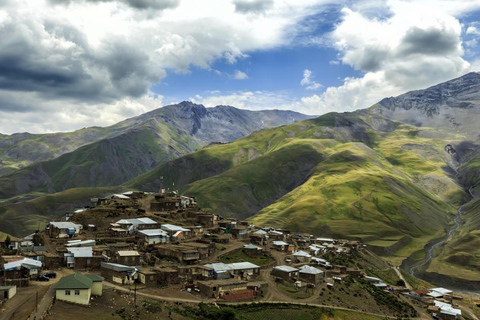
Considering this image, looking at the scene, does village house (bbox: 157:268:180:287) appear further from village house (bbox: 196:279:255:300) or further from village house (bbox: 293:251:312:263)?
village house (bbox: 293:251:312:263)

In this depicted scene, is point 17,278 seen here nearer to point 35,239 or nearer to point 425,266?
point 35,239

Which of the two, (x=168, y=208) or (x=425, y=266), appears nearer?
(x=168, y=208)

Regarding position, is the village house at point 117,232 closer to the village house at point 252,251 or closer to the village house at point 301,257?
the village house at point 252,251

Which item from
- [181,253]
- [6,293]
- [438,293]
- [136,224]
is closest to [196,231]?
[136,224]

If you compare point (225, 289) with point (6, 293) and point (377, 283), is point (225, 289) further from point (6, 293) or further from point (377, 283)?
point (377, 283)

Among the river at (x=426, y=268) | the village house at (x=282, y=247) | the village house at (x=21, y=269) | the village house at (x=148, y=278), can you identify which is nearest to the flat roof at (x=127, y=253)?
the village house at (x=148, y=278)

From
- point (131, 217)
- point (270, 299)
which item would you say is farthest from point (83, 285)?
point (131, 217)
